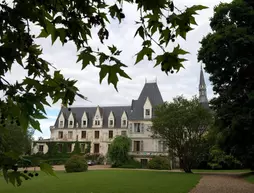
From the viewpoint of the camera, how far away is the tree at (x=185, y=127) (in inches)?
1257

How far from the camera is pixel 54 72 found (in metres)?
2.33

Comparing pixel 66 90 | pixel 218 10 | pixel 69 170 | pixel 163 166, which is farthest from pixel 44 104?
pixel 163 166

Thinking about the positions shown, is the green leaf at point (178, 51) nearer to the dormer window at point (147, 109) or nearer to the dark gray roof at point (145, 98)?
the dormer window at point (147, 109)

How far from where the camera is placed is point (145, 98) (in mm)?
52281

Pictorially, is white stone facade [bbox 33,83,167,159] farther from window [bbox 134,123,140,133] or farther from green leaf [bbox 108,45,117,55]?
green leaf [bbox 108,45,117,55]

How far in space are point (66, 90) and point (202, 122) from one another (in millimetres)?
31336

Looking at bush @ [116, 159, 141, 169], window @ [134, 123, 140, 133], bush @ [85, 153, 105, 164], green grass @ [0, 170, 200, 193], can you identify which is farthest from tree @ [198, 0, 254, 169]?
bush @ [85, 153, 105, 164]

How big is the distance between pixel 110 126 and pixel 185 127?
25.4 meters

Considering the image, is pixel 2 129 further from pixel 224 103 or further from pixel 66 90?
pixel 224 103

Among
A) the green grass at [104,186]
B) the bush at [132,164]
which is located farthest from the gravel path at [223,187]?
the bush at [132,164]

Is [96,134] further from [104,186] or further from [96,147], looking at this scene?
[104,186]

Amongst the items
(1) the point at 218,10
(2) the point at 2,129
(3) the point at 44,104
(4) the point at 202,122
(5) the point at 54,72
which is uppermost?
(1) the point at 218,10

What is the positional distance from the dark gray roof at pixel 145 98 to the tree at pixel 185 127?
697 inches

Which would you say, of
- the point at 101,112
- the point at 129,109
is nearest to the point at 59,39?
the point at 129,109
